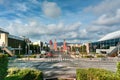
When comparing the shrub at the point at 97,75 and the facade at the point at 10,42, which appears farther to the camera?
the facade at the point at 10,42

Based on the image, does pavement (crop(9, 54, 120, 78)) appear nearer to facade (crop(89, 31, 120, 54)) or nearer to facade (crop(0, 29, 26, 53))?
facade (crop(89, 31, 120, 54))

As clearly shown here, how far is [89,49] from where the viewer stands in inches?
4638

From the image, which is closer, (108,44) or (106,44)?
(108,44)

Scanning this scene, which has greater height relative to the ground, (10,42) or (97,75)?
(10,42)

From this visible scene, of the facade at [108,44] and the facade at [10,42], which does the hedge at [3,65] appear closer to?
the facade at [108,44]

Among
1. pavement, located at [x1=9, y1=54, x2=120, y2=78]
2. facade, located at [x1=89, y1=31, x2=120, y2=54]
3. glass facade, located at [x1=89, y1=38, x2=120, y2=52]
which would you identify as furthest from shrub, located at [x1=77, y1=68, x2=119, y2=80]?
glass facade, located at [x1=89, y1=38, x2=120, y2=52]

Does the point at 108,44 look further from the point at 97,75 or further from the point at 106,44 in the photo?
the point at 97,75

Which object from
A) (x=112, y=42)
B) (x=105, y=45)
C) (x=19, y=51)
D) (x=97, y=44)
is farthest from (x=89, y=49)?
(x=19, y=51)

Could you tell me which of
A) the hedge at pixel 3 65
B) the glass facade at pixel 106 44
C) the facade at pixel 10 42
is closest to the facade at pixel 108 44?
the glass facade at pixel 106 44

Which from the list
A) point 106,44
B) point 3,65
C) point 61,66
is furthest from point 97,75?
point 106,44


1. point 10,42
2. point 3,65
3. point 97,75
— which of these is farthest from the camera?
point 10,42

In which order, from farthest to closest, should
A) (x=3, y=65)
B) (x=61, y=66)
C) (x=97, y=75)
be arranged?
(x=61, y=66), (x=3, y=65), (x=97, y=75)

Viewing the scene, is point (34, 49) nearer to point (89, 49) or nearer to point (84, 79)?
point (89, 49)

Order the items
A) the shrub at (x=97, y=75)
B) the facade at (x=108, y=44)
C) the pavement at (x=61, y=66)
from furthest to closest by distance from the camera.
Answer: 1. the facade at (x=108, y=44)
2. the pavement at (x=61, y=66)
3. the shrub at (x=97, y=75)
